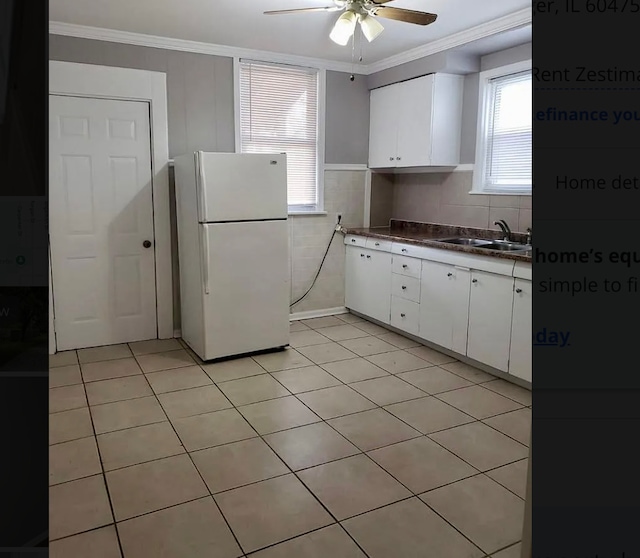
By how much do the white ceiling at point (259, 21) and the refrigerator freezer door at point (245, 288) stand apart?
1.43 metres

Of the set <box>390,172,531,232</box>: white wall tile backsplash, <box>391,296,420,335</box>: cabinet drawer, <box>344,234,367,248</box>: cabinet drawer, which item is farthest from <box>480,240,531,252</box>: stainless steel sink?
<box>344,234,367,248</box>: cabinet drawer

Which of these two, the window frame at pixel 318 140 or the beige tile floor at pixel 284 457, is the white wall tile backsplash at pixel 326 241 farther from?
the beige tile floor at pixel 284 457

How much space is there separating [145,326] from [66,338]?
61cm

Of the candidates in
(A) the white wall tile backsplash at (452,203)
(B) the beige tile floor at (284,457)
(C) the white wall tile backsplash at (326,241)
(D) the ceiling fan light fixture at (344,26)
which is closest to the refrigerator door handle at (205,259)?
(B) the beige tile floor at (284,457)

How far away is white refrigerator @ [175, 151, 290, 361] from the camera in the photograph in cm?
368

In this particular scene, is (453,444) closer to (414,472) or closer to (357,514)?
(414,472)

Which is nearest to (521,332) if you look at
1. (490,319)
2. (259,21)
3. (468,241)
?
(490,319)

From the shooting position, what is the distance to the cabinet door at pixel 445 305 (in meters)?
3.73

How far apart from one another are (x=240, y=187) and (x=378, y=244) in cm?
147

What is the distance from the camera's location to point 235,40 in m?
4.12

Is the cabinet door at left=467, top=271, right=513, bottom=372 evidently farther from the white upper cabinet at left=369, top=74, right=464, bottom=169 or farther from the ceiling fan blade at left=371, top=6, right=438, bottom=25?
the ceiling fan blade at left=371, top=6, right=438, bottom=25
